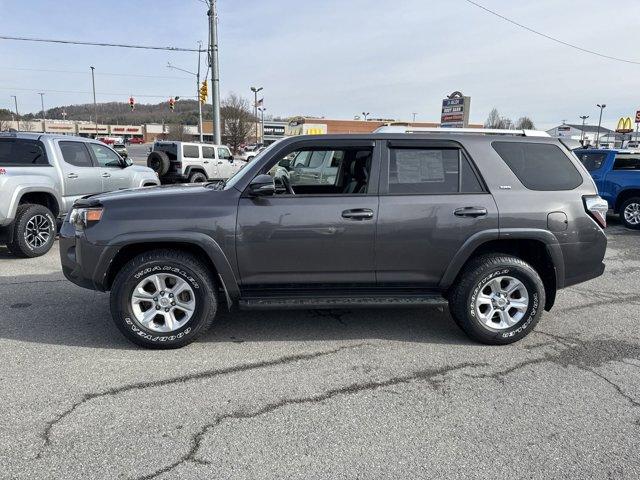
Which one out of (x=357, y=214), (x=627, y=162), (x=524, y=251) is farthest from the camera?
(x=627, y=162)

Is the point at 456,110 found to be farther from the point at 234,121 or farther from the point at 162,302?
the point at 234,121

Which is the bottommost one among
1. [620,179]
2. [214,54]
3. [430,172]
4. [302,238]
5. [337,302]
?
[337,302]

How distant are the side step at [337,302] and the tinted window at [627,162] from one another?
9093mm

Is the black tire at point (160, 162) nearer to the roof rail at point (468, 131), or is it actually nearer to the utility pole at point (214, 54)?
the utility pole at point (214, 54)

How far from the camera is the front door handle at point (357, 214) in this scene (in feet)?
12.9

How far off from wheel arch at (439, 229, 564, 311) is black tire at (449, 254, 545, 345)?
0.34 feet

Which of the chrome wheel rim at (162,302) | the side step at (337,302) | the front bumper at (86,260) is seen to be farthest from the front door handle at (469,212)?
the front bumper at (86,260)

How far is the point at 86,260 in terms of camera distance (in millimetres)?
3900

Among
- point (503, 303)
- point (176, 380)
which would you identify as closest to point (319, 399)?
point (176, 380)

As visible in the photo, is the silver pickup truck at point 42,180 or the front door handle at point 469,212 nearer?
the front door handle at point 469,212

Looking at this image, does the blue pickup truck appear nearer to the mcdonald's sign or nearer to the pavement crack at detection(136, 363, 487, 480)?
the pavement crack at detection(136, 363, 487, 480)

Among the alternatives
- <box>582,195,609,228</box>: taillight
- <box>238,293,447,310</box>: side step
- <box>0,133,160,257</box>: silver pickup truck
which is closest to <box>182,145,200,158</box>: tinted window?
<box>0,133,160,257</box>: silver pickup truck

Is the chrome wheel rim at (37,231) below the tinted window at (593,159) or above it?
below

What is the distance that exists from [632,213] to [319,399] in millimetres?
10326
